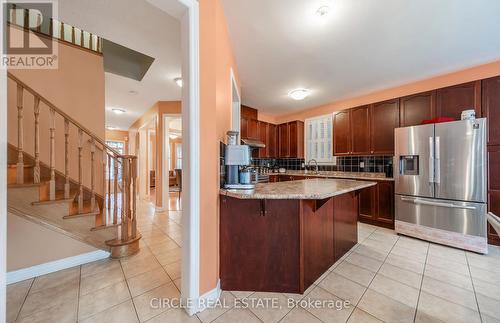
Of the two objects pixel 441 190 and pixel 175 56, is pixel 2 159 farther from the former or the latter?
pixel 441 190

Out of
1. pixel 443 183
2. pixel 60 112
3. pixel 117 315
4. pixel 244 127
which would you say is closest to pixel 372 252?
pixel 443 183

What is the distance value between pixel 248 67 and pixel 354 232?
2.91 meters

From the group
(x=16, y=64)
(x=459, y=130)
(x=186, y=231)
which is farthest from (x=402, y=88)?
(x=16, y=64)

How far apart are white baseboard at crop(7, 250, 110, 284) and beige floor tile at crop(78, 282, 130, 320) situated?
74 cm

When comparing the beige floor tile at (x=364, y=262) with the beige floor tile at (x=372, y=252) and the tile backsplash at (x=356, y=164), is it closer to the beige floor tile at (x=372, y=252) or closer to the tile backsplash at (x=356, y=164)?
the beige floor tile at (x=372, y=252)

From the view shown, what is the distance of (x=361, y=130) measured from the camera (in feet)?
12.5

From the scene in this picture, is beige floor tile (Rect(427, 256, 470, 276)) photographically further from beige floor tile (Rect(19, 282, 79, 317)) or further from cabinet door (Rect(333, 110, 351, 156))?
beige floor tile (Rect(19, 282, 79, 317))

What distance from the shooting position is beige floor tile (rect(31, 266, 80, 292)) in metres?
1.75

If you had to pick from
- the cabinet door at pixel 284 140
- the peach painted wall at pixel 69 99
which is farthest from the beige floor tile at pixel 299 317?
the cabinet door at pixel 284 140

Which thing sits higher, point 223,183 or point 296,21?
point 296,21

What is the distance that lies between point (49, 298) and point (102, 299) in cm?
46

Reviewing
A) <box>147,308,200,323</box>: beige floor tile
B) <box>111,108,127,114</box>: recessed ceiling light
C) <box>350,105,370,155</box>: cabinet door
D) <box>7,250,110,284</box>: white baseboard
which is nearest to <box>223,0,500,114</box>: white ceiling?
<box>350,105,370,155</box>: cabinet door

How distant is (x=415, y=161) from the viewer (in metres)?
2.88

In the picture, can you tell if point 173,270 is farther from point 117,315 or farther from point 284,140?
point 284,140
